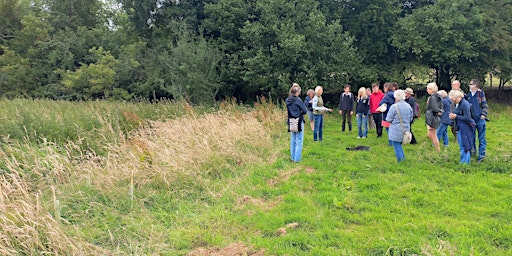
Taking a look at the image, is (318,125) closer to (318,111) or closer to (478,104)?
(318,111)

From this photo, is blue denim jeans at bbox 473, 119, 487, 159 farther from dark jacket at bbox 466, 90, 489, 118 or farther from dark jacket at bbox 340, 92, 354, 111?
dark jacket at bbox 340, 92, 354, 111

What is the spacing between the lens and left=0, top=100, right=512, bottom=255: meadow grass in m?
3.96

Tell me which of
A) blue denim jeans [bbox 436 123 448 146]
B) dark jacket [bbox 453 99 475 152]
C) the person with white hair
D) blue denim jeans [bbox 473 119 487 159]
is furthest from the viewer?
blue denim jeans [bbox 436 123 448 146]

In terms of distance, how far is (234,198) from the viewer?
5.59 metres

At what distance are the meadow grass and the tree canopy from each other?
931 cm

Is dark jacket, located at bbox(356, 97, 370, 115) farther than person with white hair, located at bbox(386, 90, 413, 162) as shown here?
Yes

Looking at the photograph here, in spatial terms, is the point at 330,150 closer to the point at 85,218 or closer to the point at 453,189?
the point at 453,189

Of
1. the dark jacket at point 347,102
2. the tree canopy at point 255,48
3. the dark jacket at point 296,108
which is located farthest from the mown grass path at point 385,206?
the tree canopy at point 255,48

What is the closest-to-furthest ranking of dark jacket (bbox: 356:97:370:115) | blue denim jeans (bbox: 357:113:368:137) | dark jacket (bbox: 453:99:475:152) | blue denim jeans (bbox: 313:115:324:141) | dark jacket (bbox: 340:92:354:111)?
dark jacket (bbox: 453:99:475:152), blue denim jeans (bbox: 313:115:324:141), dark jacket (bbox: 356:97:370:115), blue denim jeans (bbox: 357:113:368:137), dark jacket (bbox: 340:92:354:111)

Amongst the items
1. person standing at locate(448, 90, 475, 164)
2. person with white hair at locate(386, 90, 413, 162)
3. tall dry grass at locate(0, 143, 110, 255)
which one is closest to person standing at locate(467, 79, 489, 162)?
person standing at locate(448, 90, 475, 164)

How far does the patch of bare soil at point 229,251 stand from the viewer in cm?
390

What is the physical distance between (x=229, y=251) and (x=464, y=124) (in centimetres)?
560

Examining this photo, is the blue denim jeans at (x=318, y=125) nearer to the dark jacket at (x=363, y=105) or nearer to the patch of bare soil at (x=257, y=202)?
the dark jacket at (x=363, y=105)

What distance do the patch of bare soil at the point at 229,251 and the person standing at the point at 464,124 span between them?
204 inches
